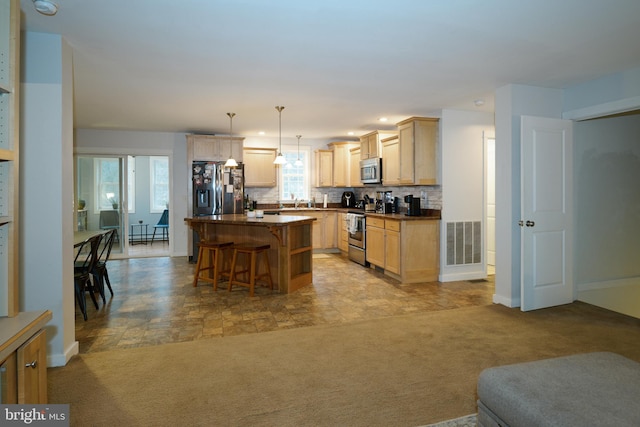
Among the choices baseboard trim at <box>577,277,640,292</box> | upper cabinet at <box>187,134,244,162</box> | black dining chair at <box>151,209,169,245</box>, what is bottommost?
baseboard trim at <box>577,277,640,292</box>

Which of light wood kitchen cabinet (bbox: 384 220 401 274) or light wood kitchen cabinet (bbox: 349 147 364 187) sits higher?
light wood kitchen cabinet (bbox: 349 147 364 187)

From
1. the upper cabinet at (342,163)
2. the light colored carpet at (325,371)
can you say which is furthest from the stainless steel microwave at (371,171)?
the light colored carpet at (325,371)

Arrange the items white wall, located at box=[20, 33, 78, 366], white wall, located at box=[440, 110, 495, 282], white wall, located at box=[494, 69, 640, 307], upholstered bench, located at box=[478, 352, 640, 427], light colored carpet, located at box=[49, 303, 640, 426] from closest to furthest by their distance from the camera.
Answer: upholstered bench, located at box=[478, 352, 640, 427], light colored carpet, located at box=[49, 303, 640, 426], white wall, located at box=[20, 33, 78, 366], white wall, located at box=[494, 69, 640, 307], white wall, located at box=[440, 110, 495, 282]

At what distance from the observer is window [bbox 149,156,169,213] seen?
31.2 feet

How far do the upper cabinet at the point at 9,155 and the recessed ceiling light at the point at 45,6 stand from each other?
25.9 inches

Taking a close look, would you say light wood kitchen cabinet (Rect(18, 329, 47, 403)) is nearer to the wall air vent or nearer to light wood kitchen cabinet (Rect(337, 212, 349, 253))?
the wall air vent

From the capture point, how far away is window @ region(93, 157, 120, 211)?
7234mm

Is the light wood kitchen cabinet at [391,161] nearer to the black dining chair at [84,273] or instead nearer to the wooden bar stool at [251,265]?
the wooden bar stool at [251,265]

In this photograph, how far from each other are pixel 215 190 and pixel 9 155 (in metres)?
5.16

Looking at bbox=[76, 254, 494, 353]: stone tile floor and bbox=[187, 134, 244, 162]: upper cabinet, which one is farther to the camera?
bbox=[187, 134, 244, 162]: upper cabinet

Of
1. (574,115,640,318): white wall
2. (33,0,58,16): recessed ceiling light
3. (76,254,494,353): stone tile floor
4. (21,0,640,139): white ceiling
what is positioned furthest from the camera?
(574,115,640,318): white wall

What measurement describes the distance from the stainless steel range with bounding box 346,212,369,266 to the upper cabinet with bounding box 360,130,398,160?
1067 millimetres

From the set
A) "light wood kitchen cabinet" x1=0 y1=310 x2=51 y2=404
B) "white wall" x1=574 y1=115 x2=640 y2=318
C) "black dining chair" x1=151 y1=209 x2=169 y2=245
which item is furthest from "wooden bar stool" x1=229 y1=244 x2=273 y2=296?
"black dining chair" x1=151 y1=209 x2=169 y2=245

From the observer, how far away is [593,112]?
13.2 ft
